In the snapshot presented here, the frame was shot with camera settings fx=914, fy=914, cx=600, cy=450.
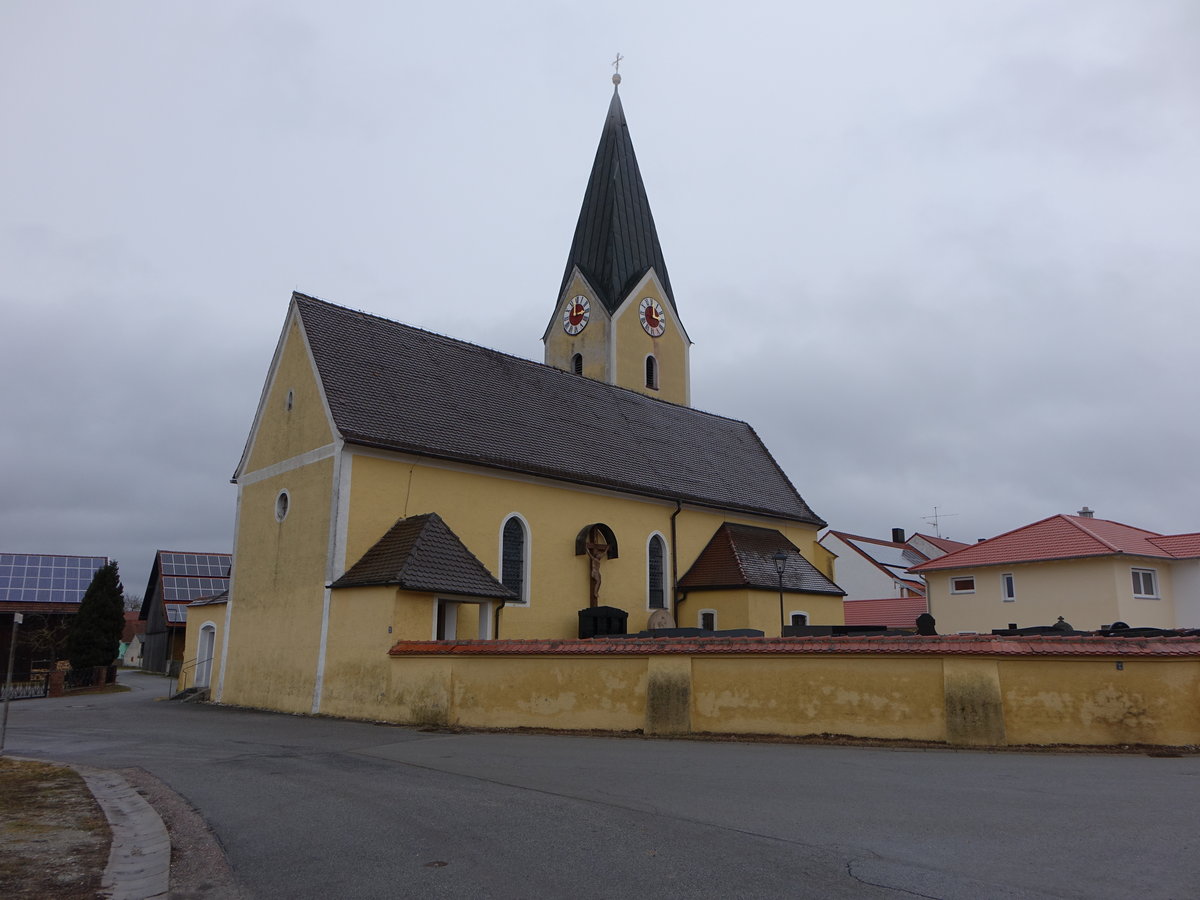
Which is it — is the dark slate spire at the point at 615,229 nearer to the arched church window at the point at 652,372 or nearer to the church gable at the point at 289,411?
the arched church window at the point at 652,372

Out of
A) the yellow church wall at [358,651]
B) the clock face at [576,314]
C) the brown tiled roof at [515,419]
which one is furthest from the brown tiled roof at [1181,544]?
the yellow church wall at [358,651]

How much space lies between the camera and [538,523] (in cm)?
2448

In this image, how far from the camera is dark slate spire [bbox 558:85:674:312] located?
3903 cm

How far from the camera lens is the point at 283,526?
74.3 feet

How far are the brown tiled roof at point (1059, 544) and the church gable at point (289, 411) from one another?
85.2 feet

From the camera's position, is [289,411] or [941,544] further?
[941,544]

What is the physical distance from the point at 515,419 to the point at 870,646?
47.9 ft

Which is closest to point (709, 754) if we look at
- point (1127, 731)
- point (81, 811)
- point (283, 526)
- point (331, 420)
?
point (1127, 731)

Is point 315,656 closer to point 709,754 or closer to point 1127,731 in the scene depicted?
point 709,754

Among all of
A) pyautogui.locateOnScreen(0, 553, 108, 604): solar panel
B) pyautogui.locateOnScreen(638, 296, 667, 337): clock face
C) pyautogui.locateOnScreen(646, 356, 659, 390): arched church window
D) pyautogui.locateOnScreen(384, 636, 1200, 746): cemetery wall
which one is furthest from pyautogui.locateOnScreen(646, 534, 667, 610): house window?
pyautogui.locateOnScreen(0, 553, 108, 604): solar panel

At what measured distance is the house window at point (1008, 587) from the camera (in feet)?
115

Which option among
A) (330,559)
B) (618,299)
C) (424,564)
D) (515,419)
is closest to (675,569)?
(515,419)

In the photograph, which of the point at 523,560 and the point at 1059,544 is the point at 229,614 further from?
the point at 1059,544

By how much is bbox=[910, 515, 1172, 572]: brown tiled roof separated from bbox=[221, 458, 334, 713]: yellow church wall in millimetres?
25878
